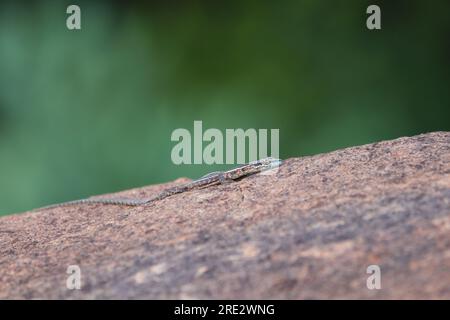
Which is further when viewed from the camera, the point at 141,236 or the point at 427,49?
the point at 427,49

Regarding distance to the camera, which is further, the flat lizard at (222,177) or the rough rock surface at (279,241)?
the flat lizard at (222,177)

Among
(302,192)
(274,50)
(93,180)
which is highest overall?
(274,50)

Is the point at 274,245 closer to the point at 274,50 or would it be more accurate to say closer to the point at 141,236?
the point at 141,236

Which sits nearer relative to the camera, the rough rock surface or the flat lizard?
the rough rock surface

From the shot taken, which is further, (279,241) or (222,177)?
Result: (222,177)
